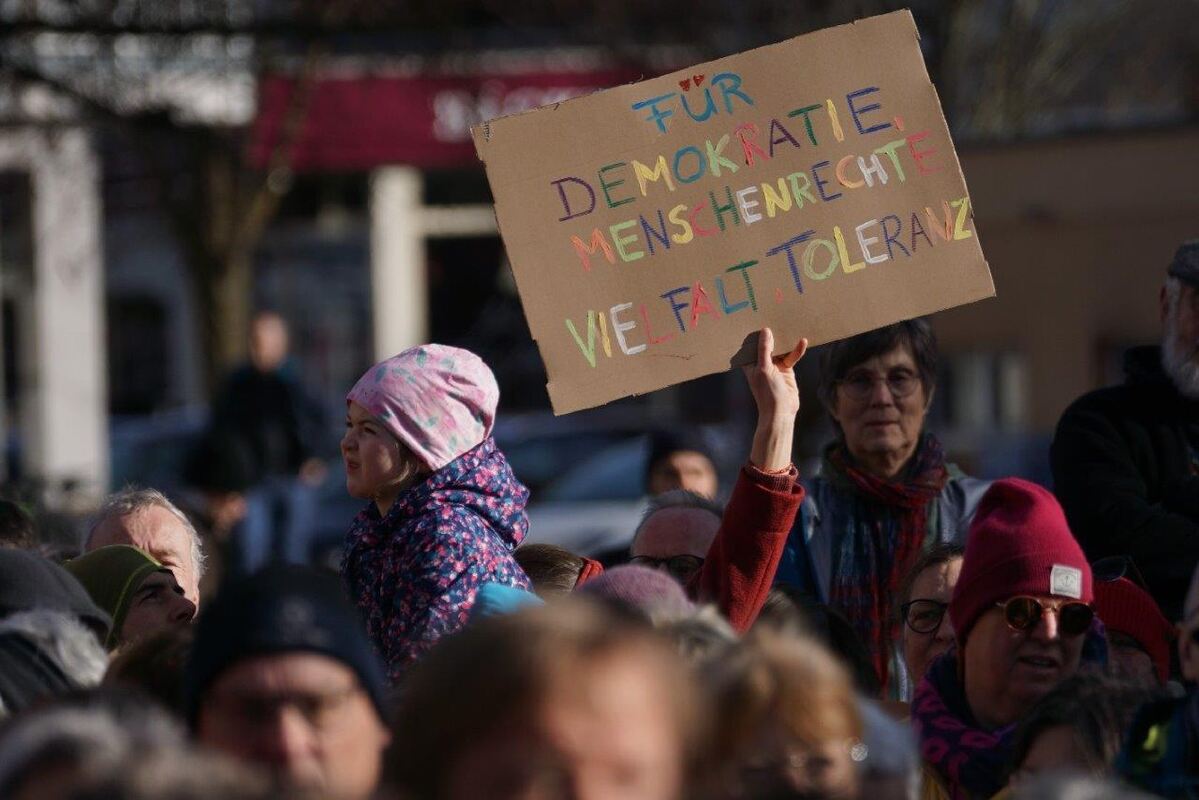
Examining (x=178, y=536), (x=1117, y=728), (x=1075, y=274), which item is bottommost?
(x=1117, y=728)

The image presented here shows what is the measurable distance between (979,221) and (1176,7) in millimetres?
5521

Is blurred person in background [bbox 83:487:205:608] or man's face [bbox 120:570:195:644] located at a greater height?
blurred person in background [bbox 83:487:205:608]

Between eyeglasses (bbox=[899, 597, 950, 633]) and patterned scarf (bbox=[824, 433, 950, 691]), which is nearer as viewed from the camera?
eyeglasses (bbox=[899, 597, 950, 633])

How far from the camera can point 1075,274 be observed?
14.0 meters

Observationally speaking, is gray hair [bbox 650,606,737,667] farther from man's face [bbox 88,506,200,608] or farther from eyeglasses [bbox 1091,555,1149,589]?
man's face [bbox 88,506,200,608]

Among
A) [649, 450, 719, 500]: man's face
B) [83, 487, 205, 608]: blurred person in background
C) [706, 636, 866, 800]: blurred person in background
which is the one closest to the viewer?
[706, 636, 866, 800]: blurred person in background

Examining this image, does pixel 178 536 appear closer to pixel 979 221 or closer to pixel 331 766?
pixel 331 766

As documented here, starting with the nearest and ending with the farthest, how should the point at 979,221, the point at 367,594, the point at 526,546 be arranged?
the point at 367,594
the point at 526,546
the point at 979,221

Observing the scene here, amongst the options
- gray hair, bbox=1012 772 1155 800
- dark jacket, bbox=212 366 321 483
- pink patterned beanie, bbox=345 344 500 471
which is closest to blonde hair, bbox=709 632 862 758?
gray hair, bbox=1012 772 1155 800

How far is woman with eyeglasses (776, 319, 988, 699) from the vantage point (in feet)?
16.9

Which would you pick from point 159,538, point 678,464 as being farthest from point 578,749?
point 678,464

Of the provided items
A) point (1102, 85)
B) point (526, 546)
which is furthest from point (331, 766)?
point (1102, 85)

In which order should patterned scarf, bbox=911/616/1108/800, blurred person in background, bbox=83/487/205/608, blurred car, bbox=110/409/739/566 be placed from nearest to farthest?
1. patterned scarf, bbox=911/616/1108/800
2. blurred person in background, bbox=83/487/205/608
3. blurred car, bbox=110/409/739/566

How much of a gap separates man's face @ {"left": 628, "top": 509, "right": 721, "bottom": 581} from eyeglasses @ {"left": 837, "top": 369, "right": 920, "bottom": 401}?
46cm
